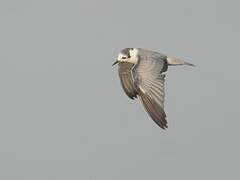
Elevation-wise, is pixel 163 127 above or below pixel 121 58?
below

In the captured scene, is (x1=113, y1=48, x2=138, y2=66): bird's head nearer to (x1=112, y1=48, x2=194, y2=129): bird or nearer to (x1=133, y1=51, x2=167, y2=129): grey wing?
(x1=112, y1=48, x2=194, y2=129): bird

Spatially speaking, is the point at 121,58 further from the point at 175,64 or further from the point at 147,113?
the point at 147,113

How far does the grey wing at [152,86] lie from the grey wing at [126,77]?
129 centimetres

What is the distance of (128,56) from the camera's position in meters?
34.7

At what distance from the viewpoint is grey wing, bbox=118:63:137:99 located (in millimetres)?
33969

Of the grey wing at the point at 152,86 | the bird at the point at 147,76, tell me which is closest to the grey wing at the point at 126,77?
the bird at the point at 147,76

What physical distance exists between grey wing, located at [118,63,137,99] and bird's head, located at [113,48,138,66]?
0.17m

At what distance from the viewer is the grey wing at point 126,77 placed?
34.0 metres

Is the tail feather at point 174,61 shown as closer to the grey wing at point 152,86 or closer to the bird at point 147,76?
the bird at point 147,76

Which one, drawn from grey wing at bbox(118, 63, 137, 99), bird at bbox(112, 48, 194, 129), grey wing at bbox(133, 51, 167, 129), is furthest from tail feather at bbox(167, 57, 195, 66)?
grey wing at bbox(118, 63, 137, 99)

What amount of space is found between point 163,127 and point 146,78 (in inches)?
88.9

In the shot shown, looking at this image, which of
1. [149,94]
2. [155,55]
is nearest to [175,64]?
[155,55]

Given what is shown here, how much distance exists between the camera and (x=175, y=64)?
34094mm

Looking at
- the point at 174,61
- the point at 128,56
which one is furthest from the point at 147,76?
the point at 128,56
